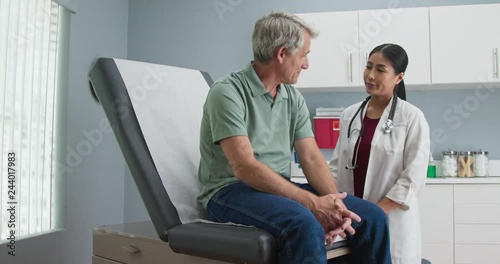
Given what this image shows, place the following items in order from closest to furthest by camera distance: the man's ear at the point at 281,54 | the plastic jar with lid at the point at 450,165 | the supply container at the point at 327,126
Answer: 1. the man's ear at the point at 281,54
2. the plastic jar with lid at the point at 450,165
3. the supply container at the point at 327,126

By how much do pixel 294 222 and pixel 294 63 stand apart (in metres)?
0.54

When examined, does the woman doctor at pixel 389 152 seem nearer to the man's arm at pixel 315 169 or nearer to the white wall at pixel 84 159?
the man's arm at pixel 315 169

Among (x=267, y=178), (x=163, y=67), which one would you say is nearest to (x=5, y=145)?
(x=163, y=67)

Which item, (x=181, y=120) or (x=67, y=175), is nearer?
(x=181, y=120)

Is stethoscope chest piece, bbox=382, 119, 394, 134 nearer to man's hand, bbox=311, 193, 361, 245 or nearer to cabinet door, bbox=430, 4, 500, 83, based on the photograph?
man's hand, bbox=311, 193, 361, 245

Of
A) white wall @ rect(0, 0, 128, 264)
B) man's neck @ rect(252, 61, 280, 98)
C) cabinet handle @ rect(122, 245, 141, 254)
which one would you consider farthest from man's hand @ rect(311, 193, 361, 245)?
white wall @ rect(0, 0, 128, 264)

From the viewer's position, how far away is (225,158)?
144 centimetres

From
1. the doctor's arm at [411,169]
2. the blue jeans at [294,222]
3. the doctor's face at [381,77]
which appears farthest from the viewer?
the doctor's face at [381,77]

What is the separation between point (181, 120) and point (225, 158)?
0.40 m

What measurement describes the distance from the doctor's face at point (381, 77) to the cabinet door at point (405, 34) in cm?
124

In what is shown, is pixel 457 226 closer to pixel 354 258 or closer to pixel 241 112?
pixel 354 258

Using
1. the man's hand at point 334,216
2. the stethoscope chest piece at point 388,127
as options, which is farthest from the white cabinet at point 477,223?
the man's hand at point 334,216

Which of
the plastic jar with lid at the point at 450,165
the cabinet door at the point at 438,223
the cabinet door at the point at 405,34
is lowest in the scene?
the cabinet door at the point at 438,223

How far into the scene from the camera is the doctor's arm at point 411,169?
1.71m
